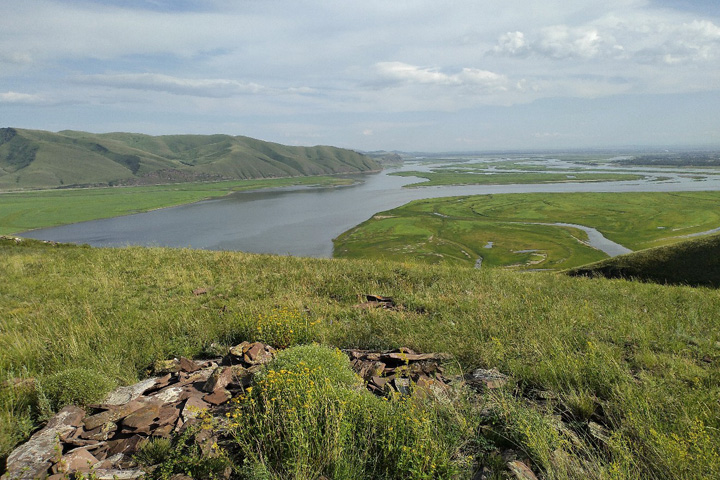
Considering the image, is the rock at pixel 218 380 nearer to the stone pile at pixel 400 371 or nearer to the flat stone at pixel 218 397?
the flat stone at pixel 218 397

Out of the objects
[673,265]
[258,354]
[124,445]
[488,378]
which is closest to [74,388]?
Result: [124,445]

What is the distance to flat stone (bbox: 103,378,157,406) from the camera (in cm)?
518

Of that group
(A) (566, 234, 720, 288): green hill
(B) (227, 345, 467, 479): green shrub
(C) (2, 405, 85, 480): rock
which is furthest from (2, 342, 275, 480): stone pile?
(A) (566, 234, 720, 288): green hill

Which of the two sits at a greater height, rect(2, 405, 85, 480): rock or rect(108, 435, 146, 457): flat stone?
rect(2, 405, 85, 480): rock

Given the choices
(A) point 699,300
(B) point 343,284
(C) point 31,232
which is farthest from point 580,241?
(C) point 31,232

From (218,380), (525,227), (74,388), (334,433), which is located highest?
(334,433)

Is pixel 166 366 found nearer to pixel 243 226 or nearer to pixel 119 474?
pixel 119 474

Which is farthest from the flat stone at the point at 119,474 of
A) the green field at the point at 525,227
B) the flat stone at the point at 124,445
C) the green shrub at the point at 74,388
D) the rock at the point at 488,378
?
the green field at the point at 525,227

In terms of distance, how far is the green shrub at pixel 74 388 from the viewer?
493 cm

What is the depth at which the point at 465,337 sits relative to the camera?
7.02 metres

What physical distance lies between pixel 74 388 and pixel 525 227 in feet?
280

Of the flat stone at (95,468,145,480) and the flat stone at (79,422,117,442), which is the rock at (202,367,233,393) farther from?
the flat stone at (95,468,145,480)

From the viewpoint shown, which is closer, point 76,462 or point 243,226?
point 76,462

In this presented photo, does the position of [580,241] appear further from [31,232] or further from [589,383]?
[31,232]
